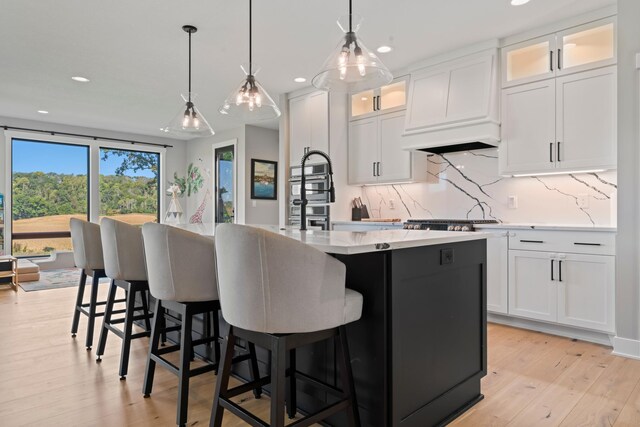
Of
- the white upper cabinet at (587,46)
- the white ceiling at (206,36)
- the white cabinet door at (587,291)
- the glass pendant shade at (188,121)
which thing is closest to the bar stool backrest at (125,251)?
the glass pendant shade at (188,121)

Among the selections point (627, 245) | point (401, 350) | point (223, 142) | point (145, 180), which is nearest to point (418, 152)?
point (627, 245)

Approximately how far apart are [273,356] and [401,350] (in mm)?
552

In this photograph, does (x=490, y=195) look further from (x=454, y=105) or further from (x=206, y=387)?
(x=206, y=387)

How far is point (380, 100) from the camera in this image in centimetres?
478

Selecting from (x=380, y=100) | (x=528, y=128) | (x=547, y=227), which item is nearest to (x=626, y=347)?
(x=547, y=227)

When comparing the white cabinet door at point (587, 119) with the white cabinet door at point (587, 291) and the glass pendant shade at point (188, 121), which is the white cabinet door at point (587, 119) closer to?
the white cabinet door at point (587, 291)

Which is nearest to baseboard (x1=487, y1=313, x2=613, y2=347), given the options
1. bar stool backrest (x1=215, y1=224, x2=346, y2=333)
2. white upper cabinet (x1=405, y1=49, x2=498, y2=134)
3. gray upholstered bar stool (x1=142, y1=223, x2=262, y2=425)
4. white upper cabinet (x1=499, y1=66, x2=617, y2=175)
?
white upper cabinet (x1=499, y1=66, x2=617, y2=175)

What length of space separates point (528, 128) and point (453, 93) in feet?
2.55

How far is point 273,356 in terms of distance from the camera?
55.6 inches

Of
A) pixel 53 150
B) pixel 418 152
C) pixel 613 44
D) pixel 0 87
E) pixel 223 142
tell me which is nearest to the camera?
pixel 613 44

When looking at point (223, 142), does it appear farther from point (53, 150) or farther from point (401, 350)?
point (401, 350)

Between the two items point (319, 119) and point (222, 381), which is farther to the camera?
point (319, 119)

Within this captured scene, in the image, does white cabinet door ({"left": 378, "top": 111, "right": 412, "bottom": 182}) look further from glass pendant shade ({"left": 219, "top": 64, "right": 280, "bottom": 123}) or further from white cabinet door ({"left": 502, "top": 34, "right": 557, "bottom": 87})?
glass pendant shade ({"left": 219, "top": 64, "right": 280, "bottom": 123})

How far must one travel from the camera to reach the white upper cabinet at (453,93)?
3.68m
